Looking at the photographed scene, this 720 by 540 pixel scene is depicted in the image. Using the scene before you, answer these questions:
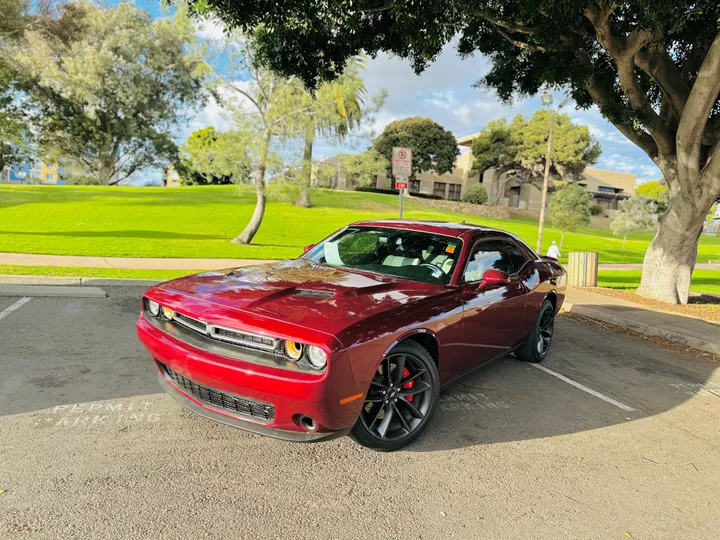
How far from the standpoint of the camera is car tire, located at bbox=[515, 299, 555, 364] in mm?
5199

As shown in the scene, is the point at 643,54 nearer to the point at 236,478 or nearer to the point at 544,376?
the point at 544,376

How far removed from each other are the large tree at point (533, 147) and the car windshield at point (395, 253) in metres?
53.8

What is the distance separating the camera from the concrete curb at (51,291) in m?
7.07

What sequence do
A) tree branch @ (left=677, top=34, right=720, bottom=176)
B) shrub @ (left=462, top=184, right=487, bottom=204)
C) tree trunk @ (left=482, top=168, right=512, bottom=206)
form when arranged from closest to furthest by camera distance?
tree branch @ (left=677, top=34, right=720, bottom=176) → shrub @ (left=462, top=184, right=487, bottom=204) → tree trunk @ (left=482, top=168, right=512, bottom=206)

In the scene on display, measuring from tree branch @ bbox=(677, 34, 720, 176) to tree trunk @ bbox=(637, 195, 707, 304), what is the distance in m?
0.94

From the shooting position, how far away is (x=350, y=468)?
2.96m

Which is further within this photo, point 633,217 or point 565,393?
point 633,217

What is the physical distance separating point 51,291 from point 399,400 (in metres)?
6.51

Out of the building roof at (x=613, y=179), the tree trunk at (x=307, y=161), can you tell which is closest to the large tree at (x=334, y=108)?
the tree trunk at (x=307, y=161)

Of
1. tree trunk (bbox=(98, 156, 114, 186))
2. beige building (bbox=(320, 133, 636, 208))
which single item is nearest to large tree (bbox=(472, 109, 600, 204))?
beige building (bbox=(320, 133, 636, 208))

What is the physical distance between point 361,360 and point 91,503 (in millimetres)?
1594

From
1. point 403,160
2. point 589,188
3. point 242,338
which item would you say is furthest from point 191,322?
point 589,188

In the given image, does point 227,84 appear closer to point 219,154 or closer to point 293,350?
point 219,154

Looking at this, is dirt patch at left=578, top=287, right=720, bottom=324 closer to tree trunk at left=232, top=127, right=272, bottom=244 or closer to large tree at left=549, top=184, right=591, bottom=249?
tree trunk at left=232, top=127, right=272, bottom=244
